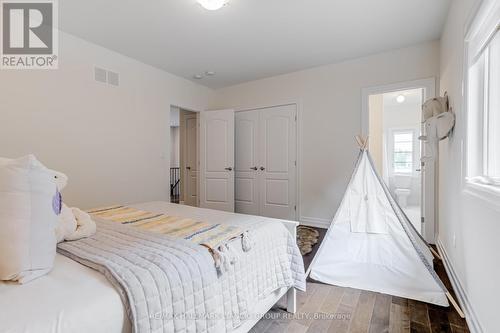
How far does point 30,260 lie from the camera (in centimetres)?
86

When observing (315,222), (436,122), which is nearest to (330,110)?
(436,122)

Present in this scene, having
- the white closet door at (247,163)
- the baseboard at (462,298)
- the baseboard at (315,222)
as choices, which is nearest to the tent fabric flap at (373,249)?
the baseboard at (462,298)

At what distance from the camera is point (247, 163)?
468 cm

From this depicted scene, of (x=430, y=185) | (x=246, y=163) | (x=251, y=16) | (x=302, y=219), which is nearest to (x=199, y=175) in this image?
(x=246, y=163)

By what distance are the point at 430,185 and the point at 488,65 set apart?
6.30 feet

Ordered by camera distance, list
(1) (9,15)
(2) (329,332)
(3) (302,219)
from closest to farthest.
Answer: (2) (329,332)
(1) (9,15)
(3) (302,219)

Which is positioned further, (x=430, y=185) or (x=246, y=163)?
(x=246, y=163)

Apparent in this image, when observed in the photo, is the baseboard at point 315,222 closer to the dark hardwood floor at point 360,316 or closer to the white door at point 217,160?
the white door at point 217,160

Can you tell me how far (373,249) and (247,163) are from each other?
278 cm

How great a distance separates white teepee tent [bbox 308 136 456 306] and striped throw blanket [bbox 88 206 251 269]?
120 centimetres

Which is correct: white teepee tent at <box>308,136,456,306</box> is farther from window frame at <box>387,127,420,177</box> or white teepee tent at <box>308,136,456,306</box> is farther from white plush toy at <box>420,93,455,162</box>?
window frame at <box>387,127,420,177</box>

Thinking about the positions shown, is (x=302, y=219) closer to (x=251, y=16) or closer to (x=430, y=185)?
(x=430, y=185)

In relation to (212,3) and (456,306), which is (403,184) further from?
(212,3)

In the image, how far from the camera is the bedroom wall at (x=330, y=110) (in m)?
3.37
